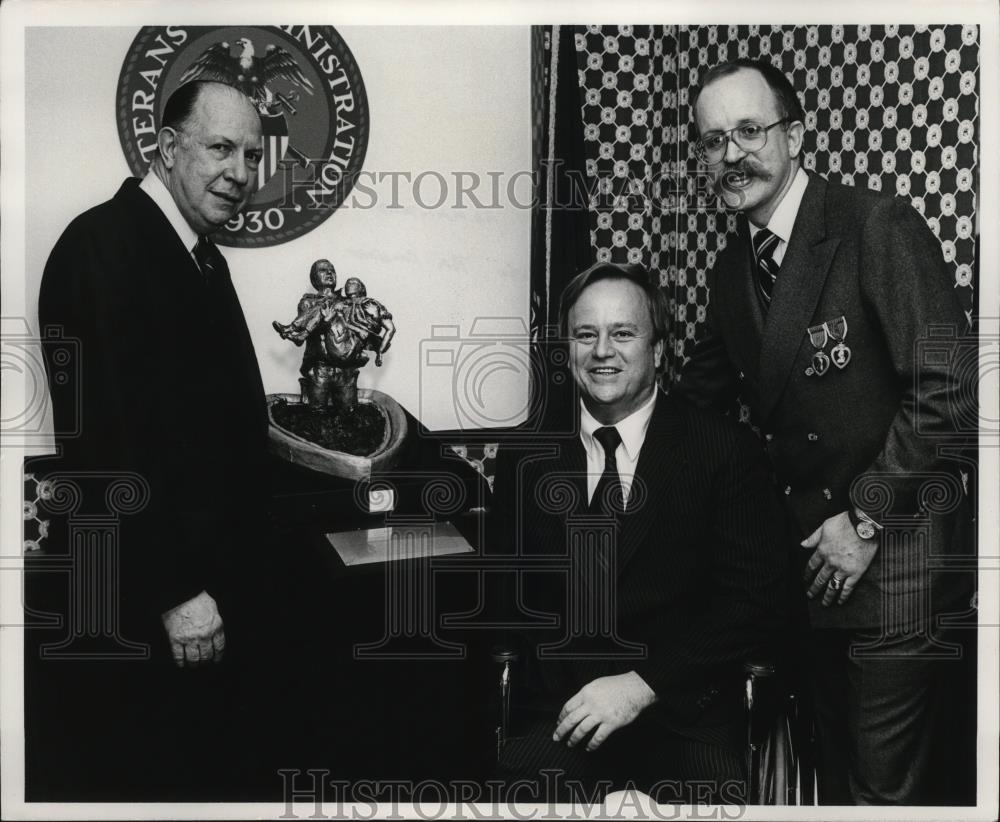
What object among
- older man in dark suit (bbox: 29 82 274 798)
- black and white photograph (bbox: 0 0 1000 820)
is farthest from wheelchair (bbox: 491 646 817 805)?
older man in dark suit (bbox: 29 82 274 798)

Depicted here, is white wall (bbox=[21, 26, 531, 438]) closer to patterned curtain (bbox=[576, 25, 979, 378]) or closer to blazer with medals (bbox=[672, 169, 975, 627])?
patterned curtain (bbox=[576, 25, 979, 378])

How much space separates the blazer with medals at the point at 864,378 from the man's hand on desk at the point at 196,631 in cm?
161

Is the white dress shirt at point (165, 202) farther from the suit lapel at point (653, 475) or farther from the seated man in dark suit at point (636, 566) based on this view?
the suit lapel at point (653, 475)

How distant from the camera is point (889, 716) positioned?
2.51 m

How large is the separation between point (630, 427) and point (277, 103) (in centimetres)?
133

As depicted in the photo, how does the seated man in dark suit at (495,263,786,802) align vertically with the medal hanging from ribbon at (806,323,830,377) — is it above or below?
below

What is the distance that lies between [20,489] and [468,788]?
1.55 m

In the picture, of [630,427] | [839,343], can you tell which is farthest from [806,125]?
[630,427]

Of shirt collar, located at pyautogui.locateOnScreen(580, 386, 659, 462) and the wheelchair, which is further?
shirt collar, located at pyautogui.locateOnScreen(580, 386, 659, 462)

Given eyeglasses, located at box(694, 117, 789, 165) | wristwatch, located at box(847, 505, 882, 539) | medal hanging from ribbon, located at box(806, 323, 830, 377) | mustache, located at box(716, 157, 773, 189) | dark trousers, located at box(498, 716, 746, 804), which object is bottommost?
dark trousers, located at box(498, 716, 746, 804)

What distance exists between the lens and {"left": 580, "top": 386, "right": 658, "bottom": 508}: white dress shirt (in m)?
2.50

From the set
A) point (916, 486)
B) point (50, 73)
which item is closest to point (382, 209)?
point (50, 73)

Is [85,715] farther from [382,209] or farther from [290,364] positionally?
[382,209]

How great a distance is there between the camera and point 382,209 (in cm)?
258
